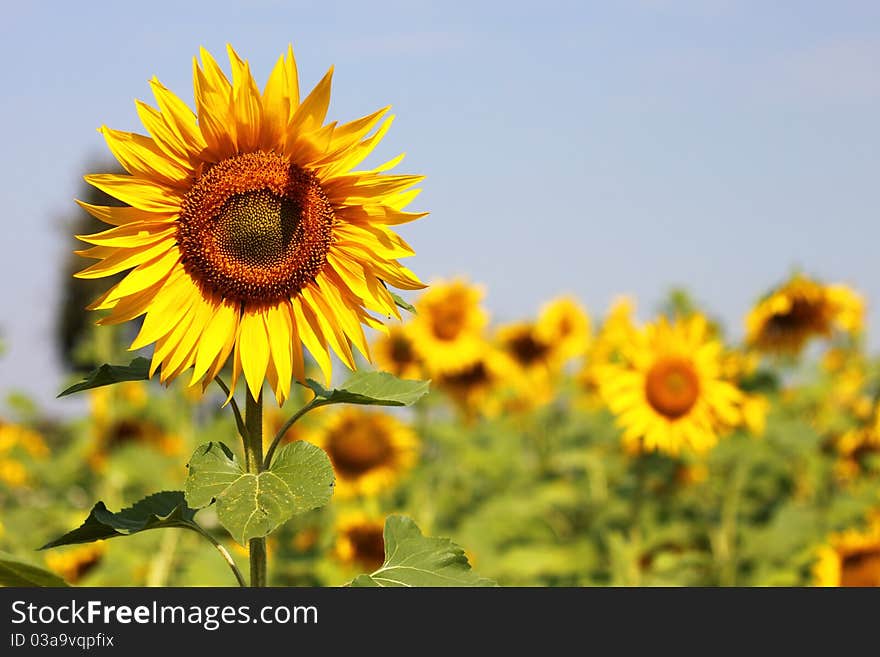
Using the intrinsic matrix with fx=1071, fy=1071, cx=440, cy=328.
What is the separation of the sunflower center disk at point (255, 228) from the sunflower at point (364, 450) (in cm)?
451

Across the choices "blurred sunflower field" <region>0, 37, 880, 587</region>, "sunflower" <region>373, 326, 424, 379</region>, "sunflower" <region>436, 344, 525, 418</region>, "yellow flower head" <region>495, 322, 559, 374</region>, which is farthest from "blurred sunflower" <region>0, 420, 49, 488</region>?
"yellow flower head" <region>495, 322, 559, 374</region>

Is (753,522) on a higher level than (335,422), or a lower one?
lower

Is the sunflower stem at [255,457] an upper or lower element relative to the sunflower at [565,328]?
lower

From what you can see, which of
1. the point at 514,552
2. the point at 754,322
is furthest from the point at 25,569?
the point at 754,322

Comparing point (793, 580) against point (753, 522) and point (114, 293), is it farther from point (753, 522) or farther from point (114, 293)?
point (114, 293)

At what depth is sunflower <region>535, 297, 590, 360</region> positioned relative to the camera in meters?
9.23

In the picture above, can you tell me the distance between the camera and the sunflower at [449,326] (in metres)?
7.74

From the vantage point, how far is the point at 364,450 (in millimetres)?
6848

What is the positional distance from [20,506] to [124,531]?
583cm

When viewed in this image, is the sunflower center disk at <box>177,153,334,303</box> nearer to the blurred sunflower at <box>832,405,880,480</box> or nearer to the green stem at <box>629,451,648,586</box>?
the green stem at <box>629,451,648,586</box>

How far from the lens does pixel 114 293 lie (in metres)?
2.12

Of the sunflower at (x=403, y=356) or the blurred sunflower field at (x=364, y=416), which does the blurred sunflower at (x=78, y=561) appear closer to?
the blurred sunflower field at (x=364, y=416)

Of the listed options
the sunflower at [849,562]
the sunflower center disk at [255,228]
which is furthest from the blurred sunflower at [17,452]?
the sunflower center disk at [255,228]

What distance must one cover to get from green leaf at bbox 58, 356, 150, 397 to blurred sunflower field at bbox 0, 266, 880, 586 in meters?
2.82
